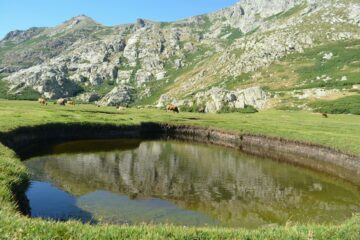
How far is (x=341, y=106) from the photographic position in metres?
178

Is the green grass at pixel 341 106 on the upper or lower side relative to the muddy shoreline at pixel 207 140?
upper

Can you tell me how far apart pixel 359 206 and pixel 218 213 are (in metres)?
14.6

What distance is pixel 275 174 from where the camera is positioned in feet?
172

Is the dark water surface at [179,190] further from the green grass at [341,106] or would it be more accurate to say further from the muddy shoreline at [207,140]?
the green grass at [341,106]

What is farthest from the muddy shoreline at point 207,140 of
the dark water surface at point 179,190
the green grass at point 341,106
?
the green grass at point 341,106

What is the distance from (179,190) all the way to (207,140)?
4721 centimetres

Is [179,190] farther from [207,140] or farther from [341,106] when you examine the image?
[341,106]

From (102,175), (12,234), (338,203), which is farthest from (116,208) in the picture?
(338,203)

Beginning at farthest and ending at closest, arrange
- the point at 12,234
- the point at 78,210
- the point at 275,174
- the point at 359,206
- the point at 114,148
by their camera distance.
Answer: the point at 114,148 → the point at 275,174 → the point at 359,206 → the point at 78,210 → the point at 12,234

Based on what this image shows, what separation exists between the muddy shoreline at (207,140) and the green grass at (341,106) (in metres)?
94.1

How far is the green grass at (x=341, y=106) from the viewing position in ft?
553

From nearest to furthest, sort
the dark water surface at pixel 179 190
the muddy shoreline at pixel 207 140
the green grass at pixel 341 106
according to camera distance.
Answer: the dark water surface at pixel 179 190
the muddy shoreline at pixel 207 140
the green grass at pixel 341 106

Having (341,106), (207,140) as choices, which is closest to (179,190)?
(207,140)

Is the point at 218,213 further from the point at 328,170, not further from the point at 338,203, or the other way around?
the point at 328,170
